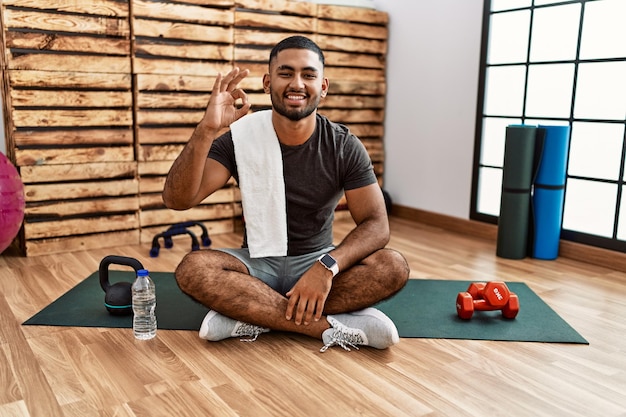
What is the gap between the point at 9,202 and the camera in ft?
8.39

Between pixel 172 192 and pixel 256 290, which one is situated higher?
pixel 172 192

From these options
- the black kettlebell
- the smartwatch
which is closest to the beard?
the smartwatch

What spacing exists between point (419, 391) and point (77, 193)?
242 cm

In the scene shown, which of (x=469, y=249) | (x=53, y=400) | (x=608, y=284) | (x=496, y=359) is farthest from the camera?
(x=469, y=249)

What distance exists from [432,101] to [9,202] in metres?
2.85

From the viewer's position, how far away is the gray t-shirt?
7.25 ft

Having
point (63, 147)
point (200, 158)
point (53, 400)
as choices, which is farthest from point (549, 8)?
point (53, 400)

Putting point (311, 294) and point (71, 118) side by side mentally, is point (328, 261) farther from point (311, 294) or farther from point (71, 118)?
point (71, 118)

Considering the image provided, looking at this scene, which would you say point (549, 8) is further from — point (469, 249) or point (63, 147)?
point (63, 147)

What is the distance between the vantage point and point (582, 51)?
331cm

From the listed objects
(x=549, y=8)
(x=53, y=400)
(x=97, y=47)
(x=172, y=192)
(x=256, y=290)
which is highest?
(x=549, y=8)

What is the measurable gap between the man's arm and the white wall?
234 centimetres

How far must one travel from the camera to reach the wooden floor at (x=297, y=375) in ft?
5.46

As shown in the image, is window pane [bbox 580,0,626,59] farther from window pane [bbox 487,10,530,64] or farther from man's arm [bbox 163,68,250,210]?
man's arm [bbox 163,68,250,210]
